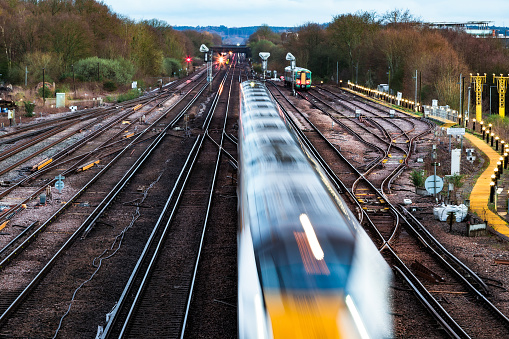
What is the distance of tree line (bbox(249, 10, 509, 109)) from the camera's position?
184 ft

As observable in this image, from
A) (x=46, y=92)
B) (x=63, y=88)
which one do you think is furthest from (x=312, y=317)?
(x=63, y=88)

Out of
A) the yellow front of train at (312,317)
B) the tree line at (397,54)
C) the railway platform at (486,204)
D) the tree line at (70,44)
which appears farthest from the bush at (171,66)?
the yellow front of train at (312,317)

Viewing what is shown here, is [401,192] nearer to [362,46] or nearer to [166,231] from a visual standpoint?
[166,231]

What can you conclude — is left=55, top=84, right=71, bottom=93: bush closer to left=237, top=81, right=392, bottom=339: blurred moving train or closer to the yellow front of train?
left=237, top=81, right=392, bottom=339: blurred moving train

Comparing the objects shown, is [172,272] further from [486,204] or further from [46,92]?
[46,92]

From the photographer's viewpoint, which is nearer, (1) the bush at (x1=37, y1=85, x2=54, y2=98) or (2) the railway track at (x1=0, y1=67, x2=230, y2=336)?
(2) the railway track at (x1=0, y1=67, x2=230, y2=336)

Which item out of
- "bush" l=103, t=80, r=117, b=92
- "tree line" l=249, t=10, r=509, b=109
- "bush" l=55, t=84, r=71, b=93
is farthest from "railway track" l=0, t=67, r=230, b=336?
"bush" l=103, t=80, r=117, b=92

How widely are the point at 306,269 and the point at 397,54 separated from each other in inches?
2460

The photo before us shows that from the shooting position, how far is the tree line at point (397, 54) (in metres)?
56.1

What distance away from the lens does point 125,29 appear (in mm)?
80375

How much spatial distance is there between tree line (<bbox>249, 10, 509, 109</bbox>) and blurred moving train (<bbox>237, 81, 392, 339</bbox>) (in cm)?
4397

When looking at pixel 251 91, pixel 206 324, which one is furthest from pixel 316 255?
pixel 251 91

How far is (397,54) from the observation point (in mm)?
66188

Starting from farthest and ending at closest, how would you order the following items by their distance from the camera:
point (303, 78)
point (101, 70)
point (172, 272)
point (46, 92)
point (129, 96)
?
1. point (303, 78)
2. point (101, 70)
3. point (129, 96)
4. point (46, 92)
5. point (172, 272)
